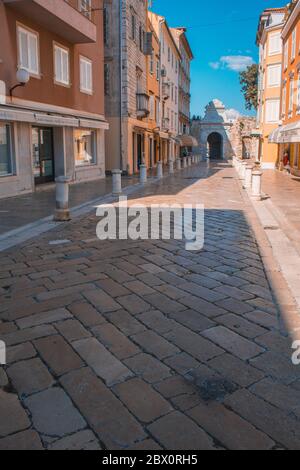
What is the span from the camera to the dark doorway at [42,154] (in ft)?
48.3

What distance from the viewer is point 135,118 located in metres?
24.0

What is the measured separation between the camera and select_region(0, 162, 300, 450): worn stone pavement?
7.30 feet

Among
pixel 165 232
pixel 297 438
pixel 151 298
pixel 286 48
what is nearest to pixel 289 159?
pixel 286 48

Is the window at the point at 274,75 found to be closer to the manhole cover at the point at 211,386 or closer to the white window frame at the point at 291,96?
the white window frame at the point at 291,96

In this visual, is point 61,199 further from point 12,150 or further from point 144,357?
point 144,357

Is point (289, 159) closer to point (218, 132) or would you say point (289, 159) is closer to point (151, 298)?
point (151, 298)

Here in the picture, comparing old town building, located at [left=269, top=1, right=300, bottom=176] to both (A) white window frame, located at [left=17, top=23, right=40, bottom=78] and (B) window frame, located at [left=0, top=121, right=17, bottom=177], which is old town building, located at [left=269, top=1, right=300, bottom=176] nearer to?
(A) white window frame, located at [left=17, top=23, right=40, bottom=78]

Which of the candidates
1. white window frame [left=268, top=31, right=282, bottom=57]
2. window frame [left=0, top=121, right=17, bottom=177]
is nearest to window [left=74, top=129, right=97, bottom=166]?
window frame [left=0, top=121, right=17, bottom=177]

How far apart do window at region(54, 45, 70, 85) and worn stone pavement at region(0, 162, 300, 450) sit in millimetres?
11282

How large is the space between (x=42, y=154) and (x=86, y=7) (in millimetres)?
6409

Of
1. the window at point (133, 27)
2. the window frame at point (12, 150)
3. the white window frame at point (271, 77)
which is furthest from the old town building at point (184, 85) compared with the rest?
the window frame at point (12, 150)

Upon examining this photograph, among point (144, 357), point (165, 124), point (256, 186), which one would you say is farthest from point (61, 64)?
point (165, 124)

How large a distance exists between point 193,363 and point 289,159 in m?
25.4
